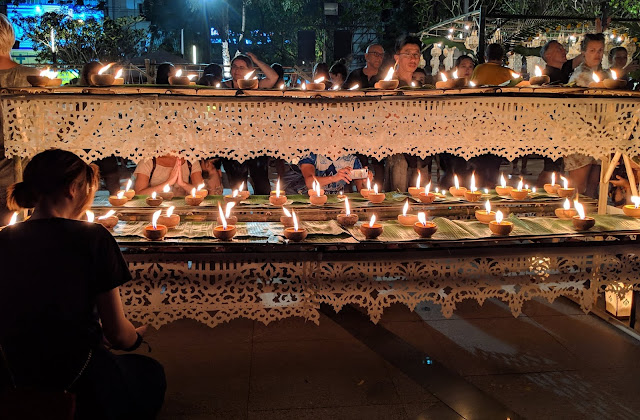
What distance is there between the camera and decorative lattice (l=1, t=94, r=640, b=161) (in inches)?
112

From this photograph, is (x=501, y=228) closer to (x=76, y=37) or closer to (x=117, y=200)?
(x=117, y=200)

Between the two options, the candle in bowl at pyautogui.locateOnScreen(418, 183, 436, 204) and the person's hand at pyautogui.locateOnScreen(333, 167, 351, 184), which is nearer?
the candle in bowl at pyautogui.locateOnScreen(418, 183, 436, 204)

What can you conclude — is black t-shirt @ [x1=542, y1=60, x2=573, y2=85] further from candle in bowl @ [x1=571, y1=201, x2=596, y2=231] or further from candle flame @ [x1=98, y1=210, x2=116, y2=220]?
candle flame @ [x1=98, y1=210, x2=116, y2=220]

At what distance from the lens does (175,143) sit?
3.01 metres

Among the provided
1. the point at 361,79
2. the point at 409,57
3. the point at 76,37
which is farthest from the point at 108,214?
the point at 76,37

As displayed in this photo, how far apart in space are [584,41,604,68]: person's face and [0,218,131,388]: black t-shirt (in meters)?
4.53

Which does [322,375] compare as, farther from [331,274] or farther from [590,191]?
[590,191]

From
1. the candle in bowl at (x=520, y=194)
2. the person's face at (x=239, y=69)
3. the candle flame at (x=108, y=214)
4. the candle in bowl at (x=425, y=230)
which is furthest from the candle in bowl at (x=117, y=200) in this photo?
the candle in bowl at (x=520, y=194)

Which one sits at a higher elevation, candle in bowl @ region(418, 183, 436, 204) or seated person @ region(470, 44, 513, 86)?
seated person @ region(470, 44, 513, 86)

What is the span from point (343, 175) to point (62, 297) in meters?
3.39

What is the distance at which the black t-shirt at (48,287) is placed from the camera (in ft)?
6.44

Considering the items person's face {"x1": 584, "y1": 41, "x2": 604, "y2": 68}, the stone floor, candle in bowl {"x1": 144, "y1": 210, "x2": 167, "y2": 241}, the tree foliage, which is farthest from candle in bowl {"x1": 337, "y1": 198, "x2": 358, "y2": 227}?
the tree foliage

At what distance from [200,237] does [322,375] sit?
1070 millimetres

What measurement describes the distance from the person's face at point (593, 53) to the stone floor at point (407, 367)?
89.9 inches
